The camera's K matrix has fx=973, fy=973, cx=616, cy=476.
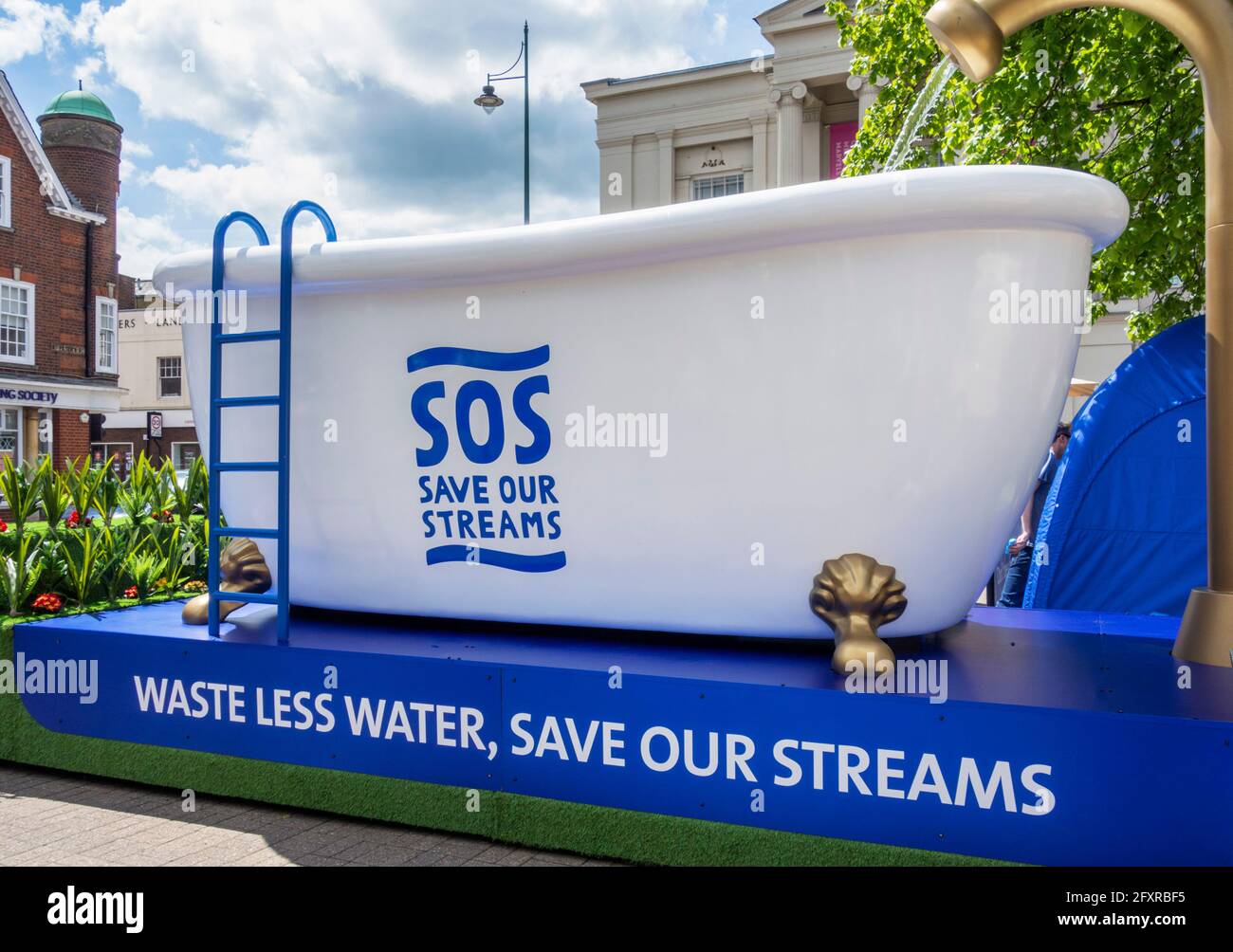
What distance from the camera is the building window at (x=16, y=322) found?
18.5m

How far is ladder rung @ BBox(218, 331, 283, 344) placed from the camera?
267cm

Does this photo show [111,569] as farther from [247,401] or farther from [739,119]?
[739,119]

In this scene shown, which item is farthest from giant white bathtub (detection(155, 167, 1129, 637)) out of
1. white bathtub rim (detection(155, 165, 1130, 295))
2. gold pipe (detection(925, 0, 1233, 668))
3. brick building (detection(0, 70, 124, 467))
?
brick building (detection(0, 70, 124, 467))

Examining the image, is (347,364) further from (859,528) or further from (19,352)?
(19,352)

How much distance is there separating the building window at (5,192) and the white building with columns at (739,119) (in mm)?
11295

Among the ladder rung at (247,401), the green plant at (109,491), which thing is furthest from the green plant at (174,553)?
the ladder rung at (247,401)

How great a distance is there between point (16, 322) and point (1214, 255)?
2114 cm

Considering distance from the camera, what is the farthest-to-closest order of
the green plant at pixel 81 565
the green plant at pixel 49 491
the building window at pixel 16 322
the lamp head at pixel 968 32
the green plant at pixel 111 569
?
the building window at pixel 16 322, the green plant at pixel 49 491, the green plant at pixel 111 569, the green plant at pixel 81 565, the lamp head at pixel 968 32

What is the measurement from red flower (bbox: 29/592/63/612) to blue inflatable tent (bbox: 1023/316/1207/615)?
143 inches

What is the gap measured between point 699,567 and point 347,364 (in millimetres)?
1169

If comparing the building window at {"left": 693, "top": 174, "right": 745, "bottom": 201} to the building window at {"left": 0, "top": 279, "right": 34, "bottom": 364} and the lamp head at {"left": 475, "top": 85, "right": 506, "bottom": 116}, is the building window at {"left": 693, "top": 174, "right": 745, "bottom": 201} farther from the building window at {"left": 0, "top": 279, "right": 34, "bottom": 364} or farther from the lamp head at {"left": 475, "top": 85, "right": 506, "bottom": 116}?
the building window at {"left": 0, "top": 279, "right": 34, "bottom": 364}

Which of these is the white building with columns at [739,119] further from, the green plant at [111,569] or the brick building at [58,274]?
the green plant at [111,569]

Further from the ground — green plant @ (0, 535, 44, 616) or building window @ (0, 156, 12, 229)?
building window @ (0, 156, 12, 229)
